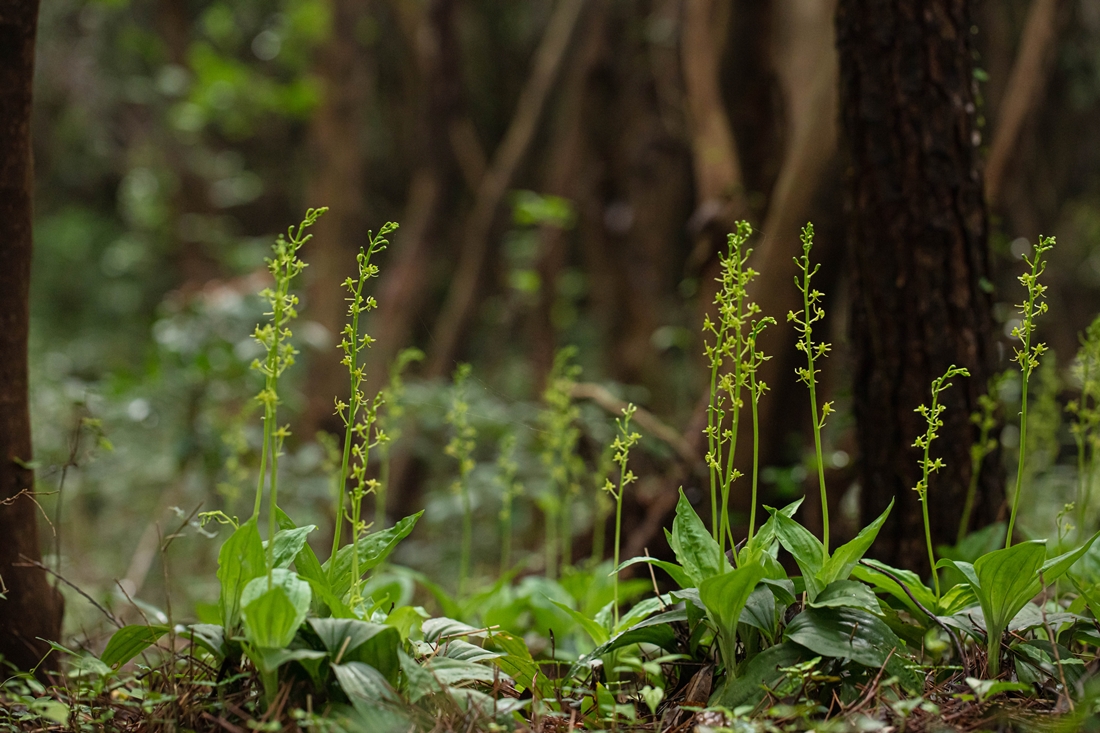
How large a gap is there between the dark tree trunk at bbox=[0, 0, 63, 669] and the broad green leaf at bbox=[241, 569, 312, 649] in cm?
74

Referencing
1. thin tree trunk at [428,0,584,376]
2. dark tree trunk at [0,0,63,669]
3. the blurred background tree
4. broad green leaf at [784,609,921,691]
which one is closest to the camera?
broad green leaf at [784,609,921,691]

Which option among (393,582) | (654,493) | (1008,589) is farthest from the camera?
(654,493)

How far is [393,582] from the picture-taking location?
88.0 inches

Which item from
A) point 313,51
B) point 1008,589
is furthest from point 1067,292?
point 1008,589

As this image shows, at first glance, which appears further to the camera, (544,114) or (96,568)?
(544,114)

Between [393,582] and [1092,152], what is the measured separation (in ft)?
27.6

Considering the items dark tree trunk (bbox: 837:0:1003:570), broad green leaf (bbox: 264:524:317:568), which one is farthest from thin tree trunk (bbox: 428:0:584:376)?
broad green leaf (bbox: 264:524:317:568)

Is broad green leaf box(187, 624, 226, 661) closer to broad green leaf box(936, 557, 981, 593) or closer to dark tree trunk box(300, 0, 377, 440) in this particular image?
broad green leaf box(936, 557, 981, 593)

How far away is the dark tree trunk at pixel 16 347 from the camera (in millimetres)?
A: 1725

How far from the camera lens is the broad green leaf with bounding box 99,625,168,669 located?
1.44 metres

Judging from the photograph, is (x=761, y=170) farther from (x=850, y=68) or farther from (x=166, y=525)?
(x=166, y=525)

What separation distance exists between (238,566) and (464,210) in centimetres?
758

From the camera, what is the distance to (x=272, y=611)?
1246 mm

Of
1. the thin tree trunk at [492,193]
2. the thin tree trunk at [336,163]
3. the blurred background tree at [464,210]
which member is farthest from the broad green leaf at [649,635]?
the thin tree trunk at [336,163]
